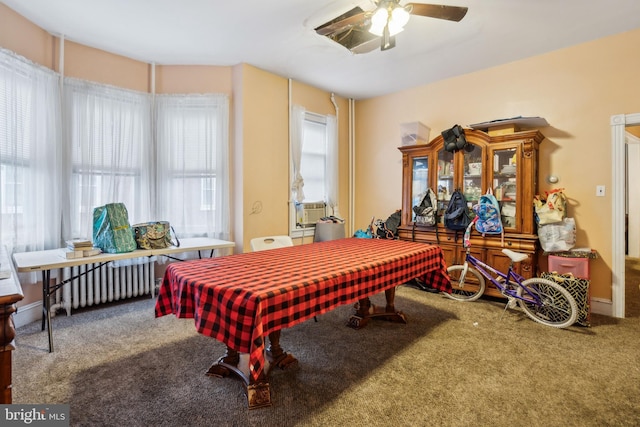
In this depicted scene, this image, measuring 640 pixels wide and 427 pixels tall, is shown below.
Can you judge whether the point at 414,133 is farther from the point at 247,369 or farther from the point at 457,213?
the point at 247,369

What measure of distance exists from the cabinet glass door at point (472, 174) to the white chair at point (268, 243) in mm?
2325

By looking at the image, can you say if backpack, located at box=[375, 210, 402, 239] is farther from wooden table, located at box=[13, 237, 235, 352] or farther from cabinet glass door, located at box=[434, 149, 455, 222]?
wooden table, located at box=[13, 237, 235, 352]

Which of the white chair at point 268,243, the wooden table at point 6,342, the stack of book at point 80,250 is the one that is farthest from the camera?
the white chair at point 268,243

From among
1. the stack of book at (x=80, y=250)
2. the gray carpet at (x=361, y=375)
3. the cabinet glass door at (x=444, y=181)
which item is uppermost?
the cabinet glass door at (x=444, y=181)

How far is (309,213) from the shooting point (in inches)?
189

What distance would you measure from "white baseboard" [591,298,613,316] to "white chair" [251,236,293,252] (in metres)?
3.21

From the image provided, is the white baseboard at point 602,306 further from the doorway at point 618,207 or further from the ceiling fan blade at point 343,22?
the ceiling fan blade at point 343,22

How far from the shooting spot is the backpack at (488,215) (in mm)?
3578

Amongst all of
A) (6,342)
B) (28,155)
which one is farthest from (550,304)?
(28,155)

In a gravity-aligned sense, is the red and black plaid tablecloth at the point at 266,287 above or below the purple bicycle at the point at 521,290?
above

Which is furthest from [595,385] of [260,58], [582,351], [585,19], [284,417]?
[260,58]

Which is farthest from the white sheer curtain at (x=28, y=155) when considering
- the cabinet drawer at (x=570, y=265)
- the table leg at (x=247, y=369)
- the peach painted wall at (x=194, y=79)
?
the cabinet drawer at (x=570, y=265)

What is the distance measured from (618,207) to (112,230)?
192 inches

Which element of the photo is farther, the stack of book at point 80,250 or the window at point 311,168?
the window at point 311,168
